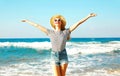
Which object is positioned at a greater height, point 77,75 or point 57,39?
point 57,39

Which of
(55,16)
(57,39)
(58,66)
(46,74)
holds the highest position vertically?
(55,16)

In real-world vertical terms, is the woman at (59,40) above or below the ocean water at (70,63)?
above

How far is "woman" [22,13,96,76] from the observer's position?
658 centimetres

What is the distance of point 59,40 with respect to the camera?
6691 mm

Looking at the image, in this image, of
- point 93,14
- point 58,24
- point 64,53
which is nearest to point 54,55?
point 64,53

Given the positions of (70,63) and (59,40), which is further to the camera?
(70,63)

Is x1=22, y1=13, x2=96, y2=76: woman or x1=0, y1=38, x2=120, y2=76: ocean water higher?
x1=22, y1=13, x2=96, y2=76: woman

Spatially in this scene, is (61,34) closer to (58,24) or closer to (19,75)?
(58,24)

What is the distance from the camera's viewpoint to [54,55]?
6578mm

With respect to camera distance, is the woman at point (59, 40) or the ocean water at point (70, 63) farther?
the ocean water at point (70, 63)

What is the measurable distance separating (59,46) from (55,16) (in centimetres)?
61

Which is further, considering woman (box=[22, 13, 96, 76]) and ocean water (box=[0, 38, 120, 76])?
ocean water (box=[0, 38, 120, 76])

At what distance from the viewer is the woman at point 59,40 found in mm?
6577

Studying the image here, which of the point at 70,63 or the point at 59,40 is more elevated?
the point at 59,40
